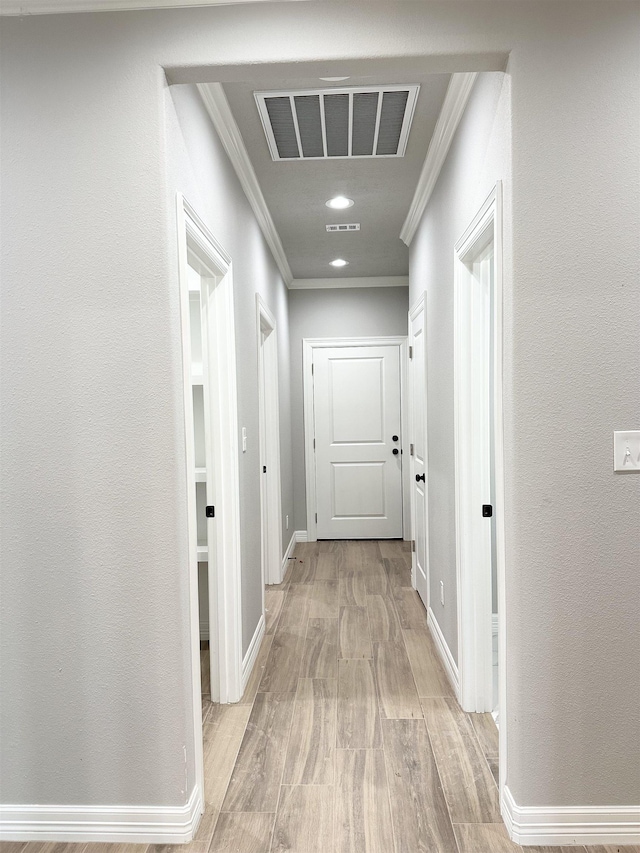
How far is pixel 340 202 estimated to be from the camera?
3.68m

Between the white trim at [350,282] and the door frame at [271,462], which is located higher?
the white trim at [350,282]

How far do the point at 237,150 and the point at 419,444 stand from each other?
6.91 feet

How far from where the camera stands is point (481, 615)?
98.7 inches

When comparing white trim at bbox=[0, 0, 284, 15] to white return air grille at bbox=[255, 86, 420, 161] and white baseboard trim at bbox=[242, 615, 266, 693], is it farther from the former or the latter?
white baseboard trim at bbox=[242, 615, 266, 693]

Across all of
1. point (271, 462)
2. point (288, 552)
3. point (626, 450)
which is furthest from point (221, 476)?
point (288, 552)

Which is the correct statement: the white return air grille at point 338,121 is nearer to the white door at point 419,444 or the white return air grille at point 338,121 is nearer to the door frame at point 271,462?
the white door at point 419,444

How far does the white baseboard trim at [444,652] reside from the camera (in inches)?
107

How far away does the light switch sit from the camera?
1.74 meters

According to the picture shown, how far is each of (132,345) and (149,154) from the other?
1.84 feet

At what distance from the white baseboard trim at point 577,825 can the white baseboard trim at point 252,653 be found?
1422 mm

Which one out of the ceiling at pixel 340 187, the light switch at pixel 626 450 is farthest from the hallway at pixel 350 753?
the ceiling at pixel 340 187

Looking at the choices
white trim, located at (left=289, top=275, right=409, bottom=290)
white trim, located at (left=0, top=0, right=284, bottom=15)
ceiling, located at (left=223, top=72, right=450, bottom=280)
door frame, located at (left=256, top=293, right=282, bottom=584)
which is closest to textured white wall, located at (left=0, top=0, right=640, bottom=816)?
white trim, located at (left=0, top=0, right=284, bottom=15)

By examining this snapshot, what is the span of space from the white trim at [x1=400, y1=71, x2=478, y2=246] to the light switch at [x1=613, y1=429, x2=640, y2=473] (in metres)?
1.26

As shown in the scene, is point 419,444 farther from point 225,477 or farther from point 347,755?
point 347,755
